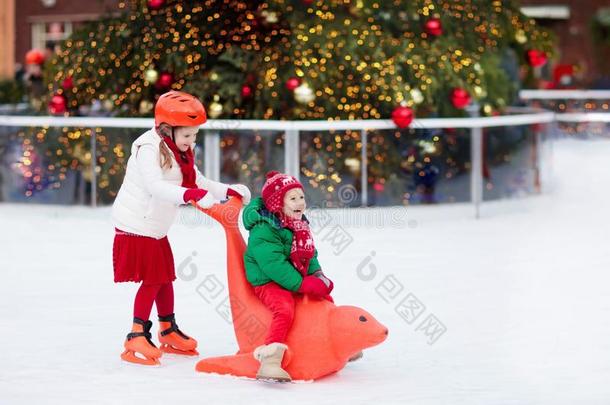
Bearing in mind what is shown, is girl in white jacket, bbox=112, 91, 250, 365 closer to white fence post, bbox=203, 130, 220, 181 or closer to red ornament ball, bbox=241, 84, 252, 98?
white fence post, bbox=203, 130, 220, 181

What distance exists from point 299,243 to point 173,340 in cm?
92

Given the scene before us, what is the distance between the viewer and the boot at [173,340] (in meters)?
7.08

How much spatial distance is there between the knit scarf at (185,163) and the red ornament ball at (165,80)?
715 cm

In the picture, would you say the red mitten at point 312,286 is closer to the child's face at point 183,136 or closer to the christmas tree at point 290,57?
the child's face at point 183,136

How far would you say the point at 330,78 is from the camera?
45.2 ft

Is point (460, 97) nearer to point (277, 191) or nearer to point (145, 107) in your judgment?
point (145, 107)

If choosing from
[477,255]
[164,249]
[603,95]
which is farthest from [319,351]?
[603,95]

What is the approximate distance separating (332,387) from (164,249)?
115cm

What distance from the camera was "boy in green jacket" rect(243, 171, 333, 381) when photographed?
21.1 ft

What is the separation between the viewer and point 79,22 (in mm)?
38250

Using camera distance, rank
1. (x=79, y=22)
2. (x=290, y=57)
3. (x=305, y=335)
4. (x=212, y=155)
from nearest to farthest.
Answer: (x=305, y=335) → (x=212, y=155) → (x=290, y=57) → (x=79, y=22)

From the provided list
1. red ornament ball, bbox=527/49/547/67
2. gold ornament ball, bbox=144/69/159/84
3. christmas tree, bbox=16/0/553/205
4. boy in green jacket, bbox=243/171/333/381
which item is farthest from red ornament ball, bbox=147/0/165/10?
boy in green jacket, bbox=243/171/333/381

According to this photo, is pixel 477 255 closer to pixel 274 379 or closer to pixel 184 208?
pixel 184 208

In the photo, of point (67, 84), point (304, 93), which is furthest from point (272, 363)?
point (67, 84)
